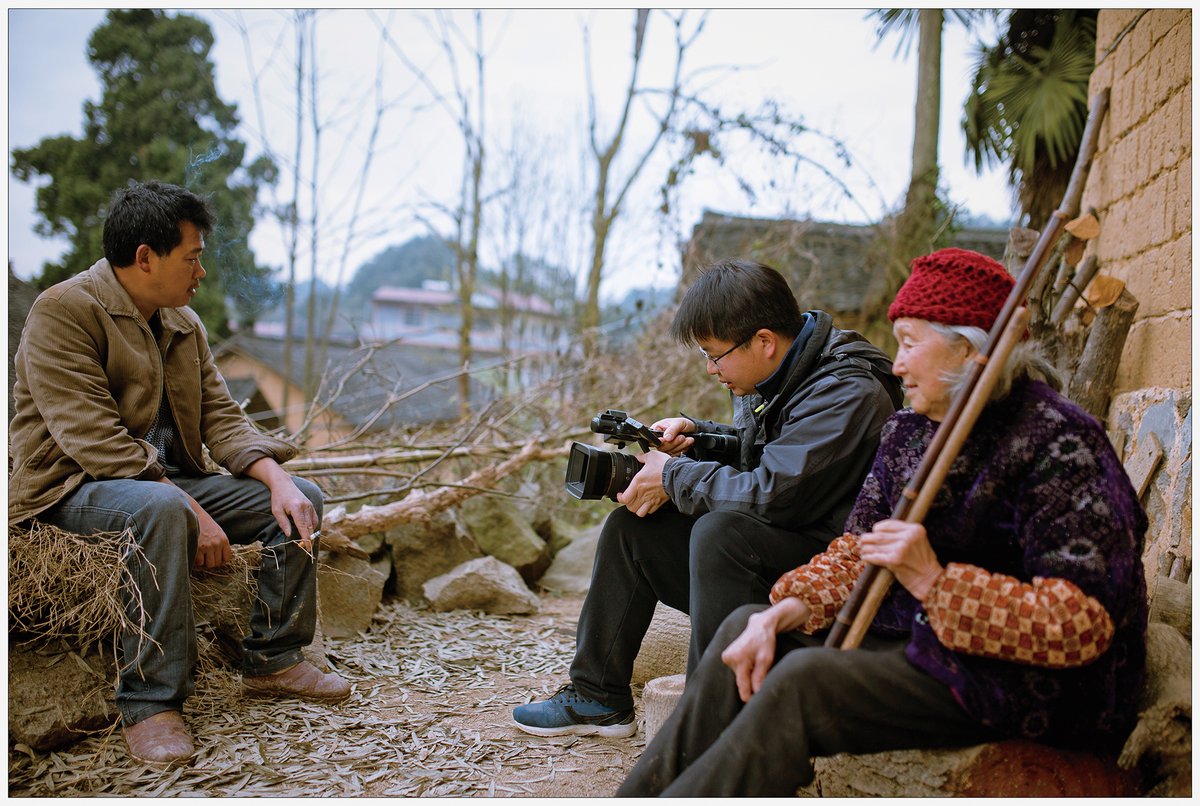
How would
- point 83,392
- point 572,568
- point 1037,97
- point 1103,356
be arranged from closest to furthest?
point 83,392, point 1103,356, point 572,568, point 1037,97

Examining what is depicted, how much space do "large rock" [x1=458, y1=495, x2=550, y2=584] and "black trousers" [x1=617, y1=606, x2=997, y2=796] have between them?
11.5ft

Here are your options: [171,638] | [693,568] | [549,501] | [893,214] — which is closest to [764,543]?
[693,568]

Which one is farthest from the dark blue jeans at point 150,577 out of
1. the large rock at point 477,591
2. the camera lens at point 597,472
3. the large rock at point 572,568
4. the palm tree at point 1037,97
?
the palm tree at point 1037,97

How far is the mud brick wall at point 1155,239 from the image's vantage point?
3.05 metres

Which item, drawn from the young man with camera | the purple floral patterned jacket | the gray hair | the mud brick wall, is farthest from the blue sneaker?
the mud brick wall

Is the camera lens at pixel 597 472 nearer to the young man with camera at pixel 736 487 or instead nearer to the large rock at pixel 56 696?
the young man with camera at pixel 736 487

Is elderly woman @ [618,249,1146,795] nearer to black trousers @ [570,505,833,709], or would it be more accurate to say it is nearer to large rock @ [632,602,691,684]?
black trousers @ [570,505,833,709]

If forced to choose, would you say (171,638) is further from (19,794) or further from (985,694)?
(985,694)

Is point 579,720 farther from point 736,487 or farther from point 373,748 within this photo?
point 736,487

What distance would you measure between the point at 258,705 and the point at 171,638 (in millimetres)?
537

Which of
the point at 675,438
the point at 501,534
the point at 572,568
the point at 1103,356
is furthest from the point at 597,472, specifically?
the point at 572,568

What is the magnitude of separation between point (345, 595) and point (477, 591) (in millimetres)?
763

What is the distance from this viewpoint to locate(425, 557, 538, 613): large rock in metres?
4.65

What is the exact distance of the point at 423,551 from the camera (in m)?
4.89
